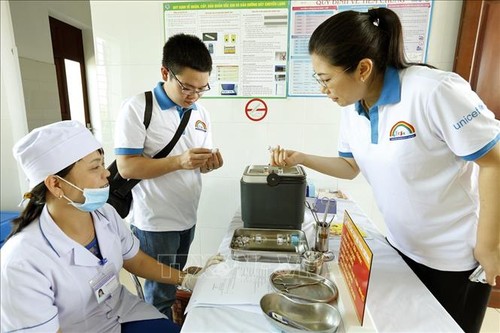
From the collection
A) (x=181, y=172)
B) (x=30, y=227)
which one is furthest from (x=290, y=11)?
(x=30, y=227)

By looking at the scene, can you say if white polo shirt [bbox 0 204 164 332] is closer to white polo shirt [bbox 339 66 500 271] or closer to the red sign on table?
the red sign on table

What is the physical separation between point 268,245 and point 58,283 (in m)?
0.67

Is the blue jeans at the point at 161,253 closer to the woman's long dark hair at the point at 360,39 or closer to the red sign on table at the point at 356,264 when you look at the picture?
the red sign on table at the point at 356,264

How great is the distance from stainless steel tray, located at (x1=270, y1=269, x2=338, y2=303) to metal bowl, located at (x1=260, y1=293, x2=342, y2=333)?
2cm

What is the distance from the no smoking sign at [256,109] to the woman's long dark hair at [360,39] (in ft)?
3.72

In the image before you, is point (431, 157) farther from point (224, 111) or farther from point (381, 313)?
point (224, 111)

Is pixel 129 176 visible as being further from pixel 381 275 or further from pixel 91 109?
pixel 91 109

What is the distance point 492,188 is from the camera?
2.65 feet

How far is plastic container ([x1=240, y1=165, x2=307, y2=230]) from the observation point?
117 cm

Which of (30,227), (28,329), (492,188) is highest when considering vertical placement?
(492,188)

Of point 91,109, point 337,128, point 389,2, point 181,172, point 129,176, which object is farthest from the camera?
point 91,109

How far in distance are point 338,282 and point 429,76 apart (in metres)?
0.66

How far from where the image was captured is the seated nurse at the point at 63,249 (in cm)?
76

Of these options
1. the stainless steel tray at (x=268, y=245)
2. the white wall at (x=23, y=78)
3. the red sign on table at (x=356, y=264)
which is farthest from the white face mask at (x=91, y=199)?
the white wall at (x=23, y=78)
